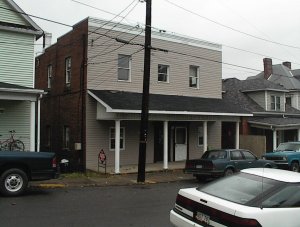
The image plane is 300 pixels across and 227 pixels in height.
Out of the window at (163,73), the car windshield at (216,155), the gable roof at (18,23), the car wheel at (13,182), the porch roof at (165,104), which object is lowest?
the car wheel at (13,182)

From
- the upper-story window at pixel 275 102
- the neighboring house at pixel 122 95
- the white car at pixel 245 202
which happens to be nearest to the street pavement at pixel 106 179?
the neighboring house at pixel 122 95

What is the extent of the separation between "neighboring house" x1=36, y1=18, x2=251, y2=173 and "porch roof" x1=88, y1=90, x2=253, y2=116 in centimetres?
5

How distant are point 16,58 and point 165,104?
7942 millimetres

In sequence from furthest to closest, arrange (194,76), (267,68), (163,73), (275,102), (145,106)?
1. (267,68)
2. (275,102)
3. (194,76)
4. (163,73)
5. (145,106)

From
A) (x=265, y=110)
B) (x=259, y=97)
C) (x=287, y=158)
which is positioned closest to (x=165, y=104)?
(x=287, y=158)

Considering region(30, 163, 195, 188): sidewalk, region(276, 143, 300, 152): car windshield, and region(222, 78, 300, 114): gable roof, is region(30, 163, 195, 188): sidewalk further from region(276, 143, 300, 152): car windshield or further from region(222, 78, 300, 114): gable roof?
region(222, 78, 300, 114): gable roof

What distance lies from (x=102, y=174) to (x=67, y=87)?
21.9 ft

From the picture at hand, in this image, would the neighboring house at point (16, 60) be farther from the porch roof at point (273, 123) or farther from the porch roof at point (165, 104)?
the porch roof at point (273, 123)

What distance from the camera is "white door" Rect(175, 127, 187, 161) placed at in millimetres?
26375

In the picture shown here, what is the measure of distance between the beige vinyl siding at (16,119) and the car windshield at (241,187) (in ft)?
48.4

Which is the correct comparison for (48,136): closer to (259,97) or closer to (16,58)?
(16,58)

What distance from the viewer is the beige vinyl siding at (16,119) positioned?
19641 millimetres

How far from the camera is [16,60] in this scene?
65.3ft

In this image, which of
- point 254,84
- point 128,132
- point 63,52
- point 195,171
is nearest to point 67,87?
point 63,52
